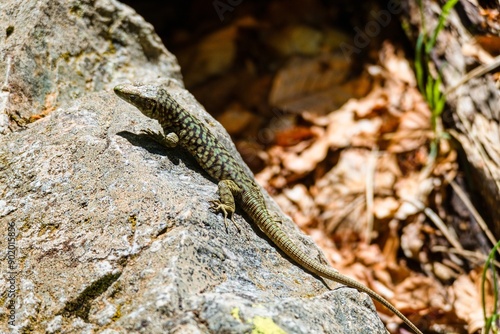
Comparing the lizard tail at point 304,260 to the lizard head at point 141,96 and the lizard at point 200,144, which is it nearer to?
the lizard at point 200,144

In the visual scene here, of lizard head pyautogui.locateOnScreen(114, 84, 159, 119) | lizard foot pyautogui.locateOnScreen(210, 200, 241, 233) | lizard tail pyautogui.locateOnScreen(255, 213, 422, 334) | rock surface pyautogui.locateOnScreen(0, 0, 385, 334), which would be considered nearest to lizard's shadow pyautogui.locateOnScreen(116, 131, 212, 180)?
rock surface pyautogui.locateOnScreen(0, 0, 385, 334)

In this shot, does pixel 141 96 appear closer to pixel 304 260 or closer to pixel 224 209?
pixel 224 209

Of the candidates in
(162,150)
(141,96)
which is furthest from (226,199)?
(141,96)

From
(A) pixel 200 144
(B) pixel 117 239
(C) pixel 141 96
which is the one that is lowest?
(B) pixel 117 239

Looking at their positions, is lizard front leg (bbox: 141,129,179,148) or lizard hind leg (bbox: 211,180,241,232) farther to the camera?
lizard front leg (bbox: 141,129,179,148)

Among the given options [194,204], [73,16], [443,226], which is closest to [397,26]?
[443,226]

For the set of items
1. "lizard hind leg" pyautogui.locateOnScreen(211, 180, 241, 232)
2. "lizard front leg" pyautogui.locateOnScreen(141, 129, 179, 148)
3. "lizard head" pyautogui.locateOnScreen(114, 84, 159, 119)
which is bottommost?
"lizard hind leg" pyautogui.locateOnScreen(211, 180, 241, 232)

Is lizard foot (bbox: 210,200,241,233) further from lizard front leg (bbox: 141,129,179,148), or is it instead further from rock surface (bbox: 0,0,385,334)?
lizard front leg (bbox: 141,129,179,148)
